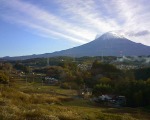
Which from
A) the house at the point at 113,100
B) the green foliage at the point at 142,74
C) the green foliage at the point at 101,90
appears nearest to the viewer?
the house at the point at 113,100

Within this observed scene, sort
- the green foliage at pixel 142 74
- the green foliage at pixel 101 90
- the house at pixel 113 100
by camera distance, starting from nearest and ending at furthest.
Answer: the house at pixel 113 100 < the green foliage at pixel 101 90 < the green foliage at pixel 142 74

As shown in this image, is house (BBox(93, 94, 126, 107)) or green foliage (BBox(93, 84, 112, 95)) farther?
green foliage (BBox(93, 84, 112, 95))

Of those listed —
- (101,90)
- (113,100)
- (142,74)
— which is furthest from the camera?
(142,74)

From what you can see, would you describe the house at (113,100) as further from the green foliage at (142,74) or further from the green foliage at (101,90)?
the green foliage at (142,74)

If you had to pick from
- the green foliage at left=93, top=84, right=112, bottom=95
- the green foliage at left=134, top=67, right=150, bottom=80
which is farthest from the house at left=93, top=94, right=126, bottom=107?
the green foliage at left=134, top=67, right=150, bottom=80

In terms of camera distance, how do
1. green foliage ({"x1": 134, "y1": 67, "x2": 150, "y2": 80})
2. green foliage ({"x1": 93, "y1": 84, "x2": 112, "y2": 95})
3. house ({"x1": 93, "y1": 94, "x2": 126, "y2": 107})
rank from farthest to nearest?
Result: green foliage ({"x1": 134, "y1": 67, "x2": 150, "y2": 80}), green foliage ({"x1": 93, "y1": 84, "x2": 112, "y2": 95}), house ({"x1": 93, "y1": 94, "x2": 126, "y2": 107})

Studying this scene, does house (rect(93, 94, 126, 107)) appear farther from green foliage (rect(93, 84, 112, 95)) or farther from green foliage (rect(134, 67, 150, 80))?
green foliage (rect(134, 67, 150, 80))

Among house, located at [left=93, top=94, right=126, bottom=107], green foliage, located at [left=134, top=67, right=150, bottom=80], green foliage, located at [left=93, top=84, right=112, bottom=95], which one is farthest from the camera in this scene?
green foliage, located at [left=134, top=67, right=150, bottom=80]

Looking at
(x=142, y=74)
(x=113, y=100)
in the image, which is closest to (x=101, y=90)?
(x=113, y=100)

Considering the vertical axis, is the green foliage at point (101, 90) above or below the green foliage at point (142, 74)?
below

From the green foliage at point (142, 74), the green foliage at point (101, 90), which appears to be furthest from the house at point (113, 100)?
the green foliage at point (142, 74)

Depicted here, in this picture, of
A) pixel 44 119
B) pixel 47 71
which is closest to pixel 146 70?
pixel 47 71

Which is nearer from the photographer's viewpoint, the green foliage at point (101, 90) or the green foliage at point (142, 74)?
the green foliage at point (101, 90)

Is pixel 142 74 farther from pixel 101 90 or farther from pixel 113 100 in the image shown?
pixel 113 100
